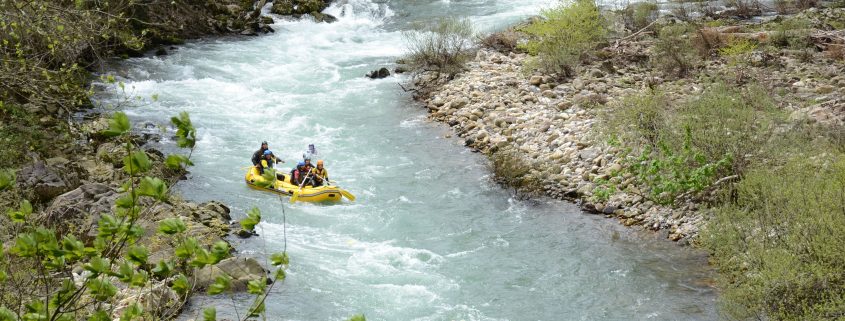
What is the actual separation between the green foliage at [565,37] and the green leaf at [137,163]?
57.3ft

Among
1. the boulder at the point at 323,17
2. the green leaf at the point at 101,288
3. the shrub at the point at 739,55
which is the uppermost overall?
the green leaf at the point at 101,288

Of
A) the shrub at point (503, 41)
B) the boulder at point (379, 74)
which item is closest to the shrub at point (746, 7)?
the shrub at point (503, 41)

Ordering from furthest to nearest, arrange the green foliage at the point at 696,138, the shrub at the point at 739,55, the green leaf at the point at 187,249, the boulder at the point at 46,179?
the shrub at the point at 739,55 < the green foliage at the point at 696,138 < the boulder at the point at 46,179 < the green leaf at the point at 187,249

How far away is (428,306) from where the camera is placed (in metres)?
10.8

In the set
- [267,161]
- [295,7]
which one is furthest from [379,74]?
[295,7]

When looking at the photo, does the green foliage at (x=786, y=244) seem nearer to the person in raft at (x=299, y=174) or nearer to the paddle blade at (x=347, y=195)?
the paddle blade at (x=347, y=195)

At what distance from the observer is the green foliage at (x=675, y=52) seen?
19156mm

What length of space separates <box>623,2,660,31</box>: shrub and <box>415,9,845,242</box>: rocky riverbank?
1.69 meters

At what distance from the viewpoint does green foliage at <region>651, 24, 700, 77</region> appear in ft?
62.8

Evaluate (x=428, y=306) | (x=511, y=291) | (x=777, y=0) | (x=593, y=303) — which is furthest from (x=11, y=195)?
(x=777, y=0)

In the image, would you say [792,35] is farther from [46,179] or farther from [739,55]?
[46,179]

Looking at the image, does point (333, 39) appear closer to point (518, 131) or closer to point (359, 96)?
point (359, 96)

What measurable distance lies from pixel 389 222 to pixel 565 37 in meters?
8.90

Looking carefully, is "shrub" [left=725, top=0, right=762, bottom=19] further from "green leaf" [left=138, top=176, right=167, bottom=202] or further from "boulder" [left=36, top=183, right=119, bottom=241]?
"green leaf" [left=138, top=176, right=167, bottom=202]
